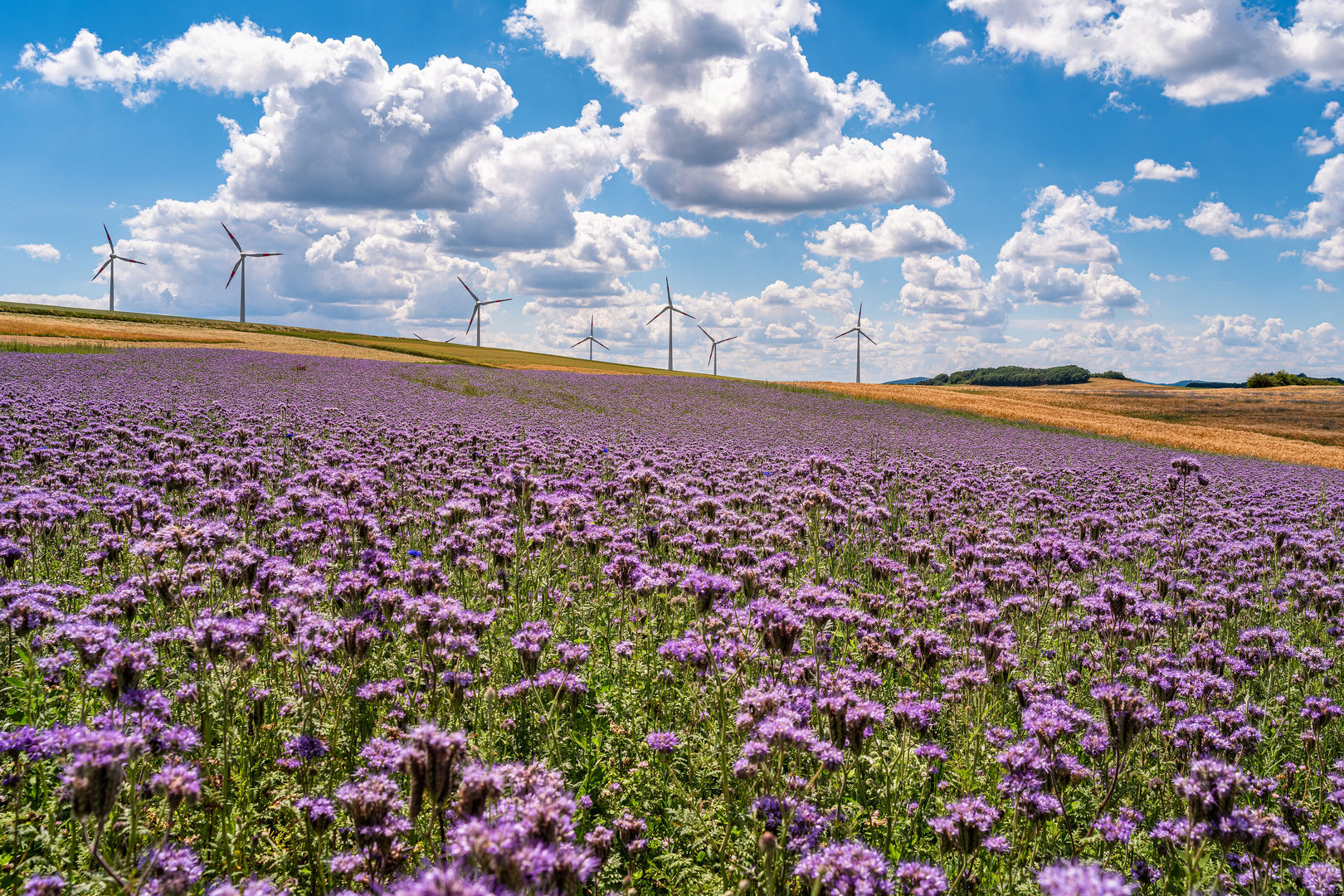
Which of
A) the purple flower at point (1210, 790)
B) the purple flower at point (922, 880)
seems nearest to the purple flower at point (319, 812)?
the purple flower at point (922, 880)

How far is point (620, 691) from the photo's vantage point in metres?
6.50

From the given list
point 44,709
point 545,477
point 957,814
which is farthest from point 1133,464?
point 44,709

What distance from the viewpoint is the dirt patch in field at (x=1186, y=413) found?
4441cm

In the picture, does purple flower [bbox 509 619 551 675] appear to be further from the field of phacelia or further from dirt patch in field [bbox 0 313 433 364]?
dirt patch in field [bbox 0 313 433 364]

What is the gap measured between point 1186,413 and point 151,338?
11275 cm

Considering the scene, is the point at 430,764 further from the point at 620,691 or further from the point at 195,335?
the point at 195,335

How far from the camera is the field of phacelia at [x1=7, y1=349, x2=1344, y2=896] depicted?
346 centimetres

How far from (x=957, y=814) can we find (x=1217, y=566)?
411 inches

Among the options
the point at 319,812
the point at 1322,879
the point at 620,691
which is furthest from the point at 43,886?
A: the point at 1322,879

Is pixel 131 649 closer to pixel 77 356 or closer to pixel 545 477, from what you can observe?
pixel 545 477

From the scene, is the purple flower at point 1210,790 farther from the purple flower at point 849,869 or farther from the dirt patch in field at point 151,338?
the dirt patch in field at point 151,338

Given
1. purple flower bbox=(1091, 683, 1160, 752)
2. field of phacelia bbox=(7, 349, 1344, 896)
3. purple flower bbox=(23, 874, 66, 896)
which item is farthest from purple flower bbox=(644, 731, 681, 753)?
purple flower bbox=(23, 874, 66, 896)

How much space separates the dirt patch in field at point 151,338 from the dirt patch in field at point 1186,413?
51.0 m

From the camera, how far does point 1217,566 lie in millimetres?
10812
